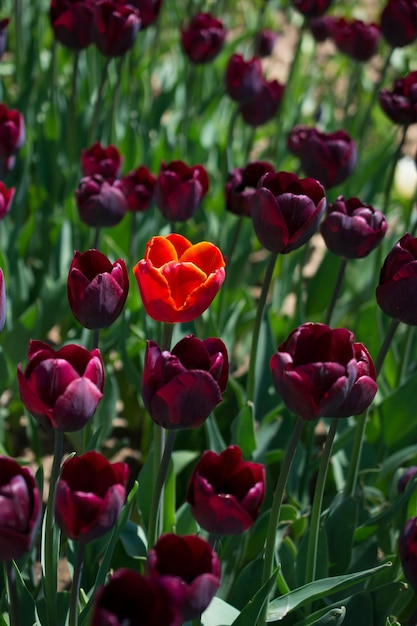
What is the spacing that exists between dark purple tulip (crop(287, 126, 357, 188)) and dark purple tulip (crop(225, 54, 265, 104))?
0.42 metres

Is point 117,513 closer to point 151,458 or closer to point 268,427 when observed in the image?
point 151,458

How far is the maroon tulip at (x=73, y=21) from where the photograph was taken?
200cm

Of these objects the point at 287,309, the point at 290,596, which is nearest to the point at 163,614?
the point at 290,596

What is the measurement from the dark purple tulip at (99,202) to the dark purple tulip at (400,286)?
567mm

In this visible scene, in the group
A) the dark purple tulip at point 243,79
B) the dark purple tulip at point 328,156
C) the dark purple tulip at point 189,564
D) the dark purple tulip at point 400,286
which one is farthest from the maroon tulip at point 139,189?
the dark purple tulip at point 189,564

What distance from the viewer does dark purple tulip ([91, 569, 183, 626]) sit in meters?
0.73

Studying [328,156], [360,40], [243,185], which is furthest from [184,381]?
[360,40]

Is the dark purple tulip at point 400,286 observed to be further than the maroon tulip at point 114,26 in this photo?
No

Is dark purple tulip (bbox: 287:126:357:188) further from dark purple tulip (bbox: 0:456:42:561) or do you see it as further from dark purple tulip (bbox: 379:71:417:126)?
dark purple tulip (bbox: 0:456:42:561)

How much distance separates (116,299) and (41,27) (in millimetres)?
2391

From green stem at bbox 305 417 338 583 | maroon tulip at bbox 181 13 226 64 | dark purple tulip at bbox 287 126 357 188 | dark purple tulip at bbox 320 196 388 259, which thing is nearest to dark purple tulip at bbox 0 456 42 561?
green stem at bbox 305 417 338 583

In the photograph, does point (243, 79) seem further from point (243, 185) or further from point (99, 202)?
point (99, 202)

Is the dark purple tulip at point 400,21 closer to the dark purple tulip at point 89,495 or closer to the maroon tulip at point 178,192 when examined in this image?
the maroon tulip at point 178,192

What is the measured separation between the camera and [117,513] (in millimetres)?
910
